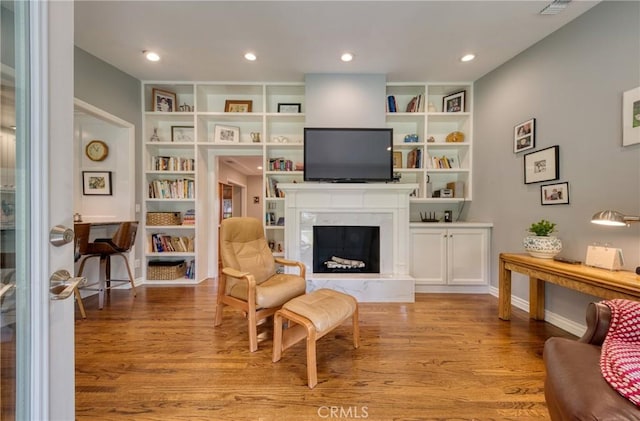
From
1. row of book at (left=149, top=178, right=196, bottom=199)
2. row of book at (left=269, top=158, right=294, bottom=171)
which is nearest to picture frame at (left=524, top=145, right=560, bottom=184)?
row of book at (left=269, top=158, right=294, bottom=171)

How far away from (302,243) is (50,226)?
8.39ft

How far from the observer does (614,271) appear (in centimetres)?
179

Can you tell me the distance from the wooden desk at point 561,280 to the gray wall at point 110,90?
13.9ft

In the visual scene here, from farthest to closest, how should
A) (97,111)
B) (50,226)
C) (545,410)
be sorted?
(97,111) → (545,410) → (50,226)

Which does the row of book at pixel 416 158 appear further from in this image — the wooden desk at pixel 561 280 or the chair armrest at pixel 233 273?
the chair armrest at pixel 233 273

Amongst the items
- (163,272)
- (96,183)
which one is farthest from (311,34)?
(163,272)

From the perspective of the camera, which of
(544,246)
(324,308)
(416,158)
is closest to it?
(324,308)

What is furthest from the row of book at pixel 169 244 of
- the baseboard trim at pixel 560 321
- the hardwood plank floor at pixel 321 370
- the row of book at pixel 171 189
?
the baseboard trim at pixel 560 321

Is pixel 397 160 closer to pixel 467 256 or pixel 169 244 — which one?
pixel 467 256

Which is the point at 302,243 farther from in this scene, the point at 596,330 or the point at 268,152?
the point at 596,330

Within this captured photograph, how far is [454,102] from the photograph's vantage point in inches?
137

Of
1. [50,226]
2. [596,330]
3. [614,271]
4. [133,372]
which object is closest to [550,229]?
[614,271]

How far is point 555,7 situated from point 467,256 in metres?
2.44

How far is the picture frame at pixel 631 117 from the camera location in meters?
1.82
